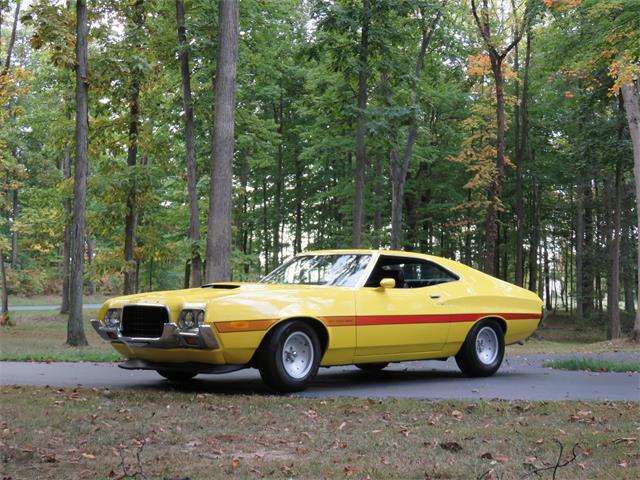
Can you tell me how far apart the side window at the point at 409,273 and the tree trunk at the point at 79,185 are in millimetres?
10338

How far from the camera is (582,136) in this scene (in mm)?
31438

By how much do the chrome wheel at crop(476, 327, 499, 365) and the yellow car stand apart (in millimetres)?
15

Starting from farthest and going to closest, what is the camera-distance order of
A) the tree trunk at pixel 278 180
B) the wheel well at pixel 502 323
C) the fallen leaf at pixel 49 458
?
the tree trunk at pixel 278 180, the wheel well at pixel 502 323, the fallen leaf at pixel 49 458

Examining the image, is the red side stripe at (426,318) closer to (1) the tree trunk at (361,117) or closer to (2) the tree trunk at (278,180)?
(1) the tree trunk at (361,117)

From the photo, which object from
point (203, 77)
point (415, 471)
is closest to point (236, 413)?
point (415, 471)

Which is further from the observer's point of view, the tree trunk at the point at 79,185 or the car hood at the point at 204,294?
the tree trunk at the point at 79,185

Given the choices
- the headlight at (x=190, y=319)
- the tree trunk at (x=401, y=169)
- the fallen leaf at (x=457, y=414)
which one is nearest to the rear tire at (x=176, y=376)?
the headlight at (x=190, y=319)

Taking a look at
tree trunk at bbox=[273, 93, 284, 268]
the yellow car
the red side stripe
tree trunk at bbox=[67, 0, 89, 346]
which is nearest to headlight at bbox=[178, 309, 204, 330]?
the yellow car

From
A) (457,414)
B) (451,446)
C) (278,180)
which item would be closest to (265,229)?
(278,180)

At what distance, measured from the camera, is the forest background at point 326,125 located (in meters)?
20.5

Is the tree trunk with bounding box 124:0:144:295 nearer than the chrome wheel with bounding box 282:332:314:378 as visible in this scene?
No

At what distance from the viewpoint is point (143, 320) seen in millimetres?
8812

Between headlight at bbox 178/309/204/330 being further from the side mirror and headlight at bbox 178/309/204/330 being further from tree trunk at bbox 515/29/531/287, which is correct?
tree trunk at bbox 515/29/531/287

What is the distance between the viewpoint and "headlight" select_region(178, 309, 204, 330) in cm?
824
